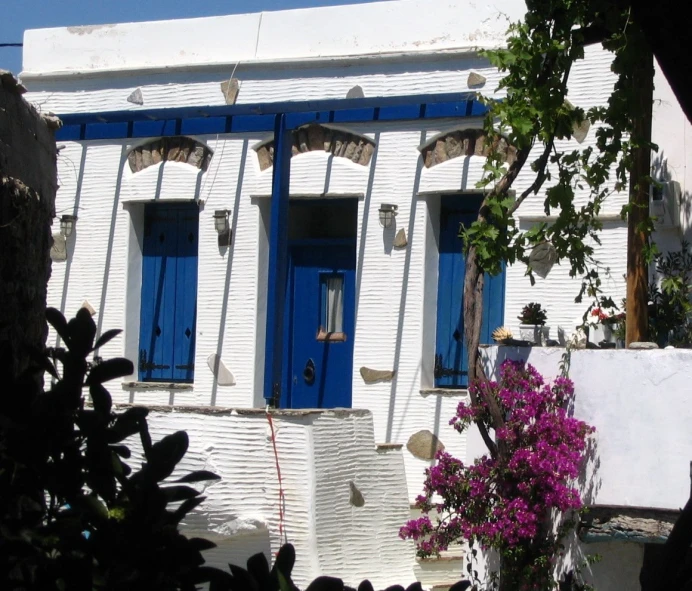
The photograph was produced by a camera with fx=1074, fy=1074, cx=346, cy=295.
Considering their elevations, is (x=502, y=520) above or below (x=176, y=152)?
below

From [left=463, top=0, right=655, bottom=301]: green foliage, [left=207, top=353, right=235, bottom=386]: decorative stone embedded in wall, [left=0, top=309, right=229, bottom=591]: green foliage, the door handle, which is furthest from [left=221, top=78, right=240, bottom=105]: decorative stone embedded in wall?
[left=0, top=309, right=229, bottom=591]: green foliage

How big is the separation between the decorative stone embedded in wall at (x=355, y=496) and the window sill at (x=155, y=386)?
8.99 feet

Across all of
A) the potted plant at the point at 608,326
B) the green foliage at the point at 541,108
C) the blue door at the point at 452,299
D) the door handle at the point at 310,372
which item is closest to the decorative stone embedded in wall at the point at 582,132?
the blue door at the point at 452,299

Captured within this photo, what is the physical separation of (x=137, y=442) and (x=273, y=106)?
3.28m

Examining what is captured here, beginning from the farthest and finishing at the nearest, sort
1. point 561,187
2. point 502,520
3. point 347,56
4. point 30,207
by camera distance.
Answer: point 347,56
point 561,187
point 502,520
point 30,207

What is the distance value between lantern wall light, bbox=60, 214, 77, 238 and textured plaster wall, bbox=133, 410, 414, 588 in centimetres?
345

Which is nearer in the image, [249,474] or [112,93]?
[249,474]

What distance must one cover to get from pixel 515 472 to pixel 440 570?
160cm

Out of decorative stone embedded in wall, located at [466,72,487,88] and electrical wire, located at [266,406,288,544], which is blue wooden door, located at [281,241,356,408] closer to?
decorative stone embedded in wall, located at [466,72,487,88]

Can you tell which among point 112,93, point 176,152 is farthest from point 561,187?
point 112,93

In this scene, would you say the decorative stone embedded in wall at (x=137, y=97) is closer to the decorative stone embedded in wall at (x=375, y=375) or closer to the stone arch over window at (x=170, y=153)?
the stone arch over window at (x=170, y=153)

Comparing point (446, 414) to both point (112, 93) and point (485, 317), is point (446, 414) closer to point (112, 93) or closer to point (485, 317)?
point (485, 317)

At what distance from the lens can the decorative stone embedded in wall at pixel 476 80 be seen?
9170mm

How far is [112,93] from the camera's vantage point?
10555 mm
